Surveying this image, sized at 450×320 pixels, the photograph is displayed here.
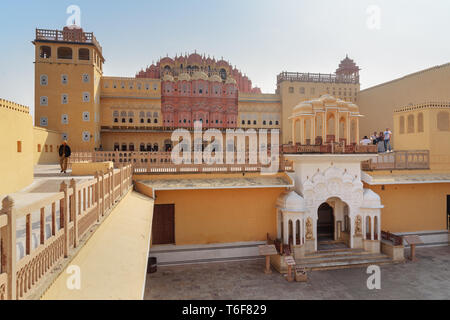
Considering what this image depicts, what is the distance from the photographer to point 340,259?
40.9ft

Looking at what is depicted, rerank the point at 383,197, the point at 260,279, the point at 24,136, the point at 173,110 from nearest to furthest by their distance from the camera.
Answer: the point at 24,136, the point at 260,279, the point at 383,197, the point at 173,110

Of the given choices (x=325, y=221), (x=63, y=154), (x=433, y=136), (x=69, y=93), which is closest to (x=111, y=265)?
(x=63, y=154)

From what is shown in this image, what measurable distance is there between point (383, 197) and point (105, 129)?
87.3ft

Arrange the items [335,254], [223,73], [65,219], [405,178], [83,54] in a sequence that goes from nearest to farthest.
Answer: [65,219], [335,254], [405,178], [83,54], [223,73]

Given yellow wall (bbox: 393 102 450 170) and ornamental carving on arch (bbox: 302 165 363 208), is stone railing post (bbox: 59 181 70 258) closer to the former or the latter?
ornamental carving on arch (bbox: 302 165 363 208)

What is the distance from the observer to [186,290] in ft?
33.9

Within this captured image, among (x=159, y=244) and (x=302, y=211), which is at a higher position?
(x=302, y=211)

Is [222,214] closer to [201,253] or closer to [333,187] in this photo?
[201,253]

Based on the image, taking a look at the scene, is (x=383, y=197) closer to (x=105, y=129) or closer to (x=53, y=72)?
(x=105, y=129)

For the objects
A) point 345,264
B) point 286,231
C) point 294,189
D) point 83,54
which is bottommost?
point 345,264

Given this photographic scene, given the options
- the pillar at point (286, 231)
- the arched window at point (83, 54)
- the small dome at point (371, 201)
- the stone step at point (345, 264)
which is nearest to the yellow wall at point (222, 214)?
the pillar at point (286, 231)

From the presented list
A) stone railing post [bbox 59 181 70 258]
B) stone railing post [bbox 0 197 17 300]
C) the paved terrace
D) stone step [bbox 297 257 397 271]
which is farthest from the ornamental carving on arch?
stone railing post [bbox 0 197 17 300]

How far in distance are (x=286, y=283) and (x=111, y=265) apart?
851 centimetres

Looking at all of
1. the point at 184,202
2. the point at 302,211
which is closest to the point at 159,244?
the point at 184,202
